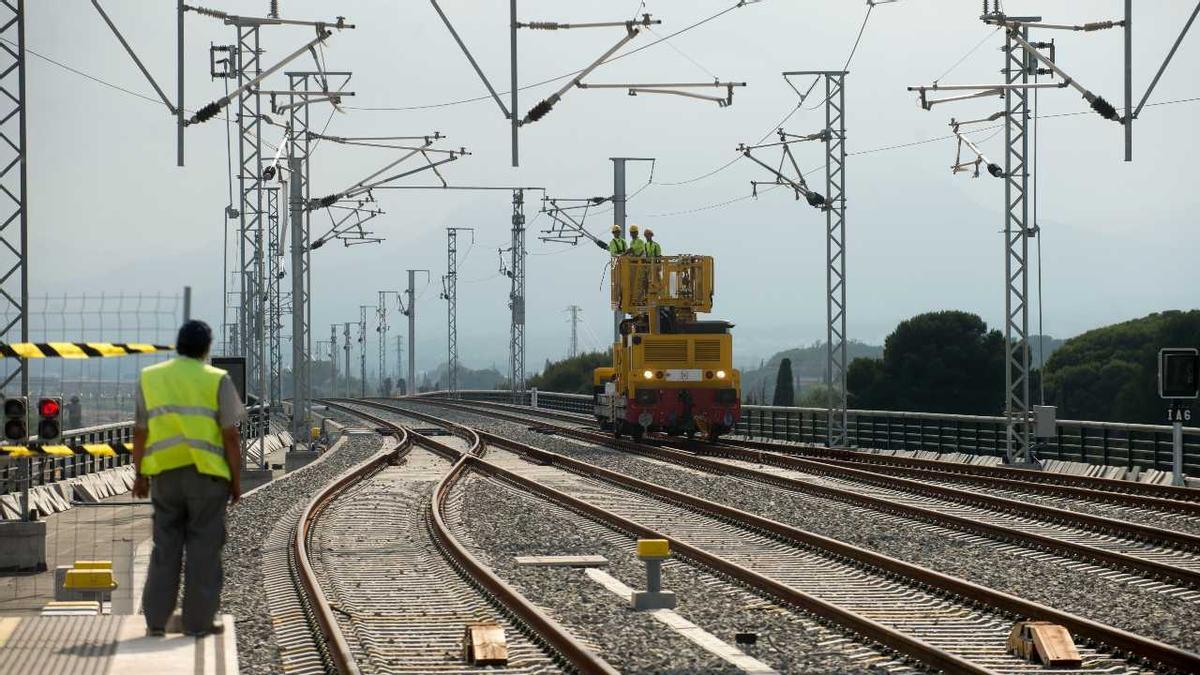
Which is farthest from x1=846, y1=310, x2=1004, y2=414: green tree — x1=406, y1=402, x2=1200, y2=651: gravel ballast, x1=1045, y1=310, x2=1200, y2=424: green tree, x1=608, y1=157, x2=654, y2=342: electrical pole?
x1=406, y1=402, x2=1200, y2=651: gravel ballast

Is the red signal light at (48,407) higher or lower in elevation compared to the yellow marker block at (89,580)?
higher

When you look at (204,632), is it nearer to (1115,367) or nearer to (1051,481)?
(1051,481)

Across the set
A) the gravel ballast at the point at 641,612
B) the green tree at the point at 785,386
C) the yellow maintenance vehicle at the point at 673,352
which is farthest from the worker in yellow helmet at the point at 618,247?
the green tree at the point at 785,386

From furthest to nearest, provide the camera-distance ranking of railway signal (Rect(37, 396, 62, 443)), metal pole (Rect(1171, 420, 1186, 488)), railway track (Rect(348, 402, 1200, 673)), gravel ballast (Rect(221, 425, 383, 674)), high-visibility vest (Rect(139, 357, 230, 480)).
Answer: metal pole (Rect(1171, 420, 1186, 488))
railway signal (Rect(37, 396, 62, 443))
gravel ballast (Rect(221, 425, 383, 674))
railway track (Rect(348, 402, 1200, 673))
high-visibility vest (Rect(139, 357, 230, 480))

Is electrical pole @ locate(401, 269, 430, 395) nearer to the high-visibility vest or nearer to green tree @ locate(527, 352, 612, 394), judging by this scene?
green tree @ locate(527, 352, 612, 394)

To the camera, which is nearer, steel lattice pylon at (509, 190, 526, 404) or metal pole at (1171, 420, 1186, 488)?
metal pole at (1171, 420, 1186, 488)

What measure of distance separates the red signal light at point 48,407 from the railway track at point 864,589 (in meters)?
6.34

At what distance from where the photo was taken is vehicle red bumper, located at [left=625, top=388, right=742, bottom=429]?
37969 mm

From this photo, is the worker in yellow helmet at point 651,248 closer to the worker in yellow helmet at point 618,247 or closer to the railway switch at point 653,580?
the worker in yellow helmet at point 618,247

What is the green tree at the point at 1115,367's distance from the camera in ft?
252

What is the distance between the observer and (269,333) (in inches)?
2685

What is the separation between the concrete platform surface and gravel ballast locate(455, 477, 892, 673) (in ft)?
8.38

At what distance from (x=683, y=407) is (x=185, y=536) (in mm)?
29015

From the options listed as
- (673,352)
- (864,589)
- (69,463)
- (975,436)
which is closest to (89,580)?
(864,589)
